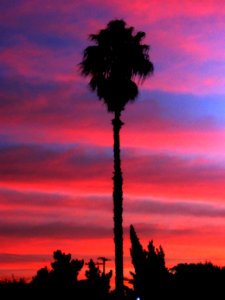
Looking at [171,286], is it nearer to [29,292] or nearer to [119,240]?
[29,292]

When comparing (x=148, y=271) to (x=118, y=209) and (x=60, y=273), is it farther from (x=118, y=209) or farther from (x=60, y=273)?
(x=118, y=209)

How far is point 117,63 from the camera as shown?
41.0 meters

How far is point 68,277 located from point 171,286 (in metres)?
8.05

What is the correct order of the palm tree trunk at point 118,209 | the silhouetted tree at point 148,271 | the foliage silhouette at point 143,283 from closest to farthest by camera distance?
the palm tree trunk at point 118,209 → the foliage silhouette at point 143,283 → the silhouetted tree at point 148,271

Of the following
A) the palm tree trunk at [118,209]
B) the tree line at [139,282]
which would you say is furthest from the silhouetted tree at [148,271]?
the palm tree trunk at [118,209]

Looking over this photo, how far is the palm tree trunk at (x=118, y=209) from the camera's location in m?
37.0

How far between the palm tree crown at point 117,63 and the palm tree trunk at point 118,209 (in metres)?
1.56

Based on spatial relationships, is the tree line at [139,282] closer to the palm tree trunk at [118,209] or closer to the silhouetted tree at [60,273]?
the silhouetted tree at [60,273]

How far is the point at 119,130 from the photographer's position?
131 ft

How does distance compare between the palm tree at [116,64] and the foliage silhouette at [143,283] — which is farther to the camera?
the foliage silhouette at [143,283]

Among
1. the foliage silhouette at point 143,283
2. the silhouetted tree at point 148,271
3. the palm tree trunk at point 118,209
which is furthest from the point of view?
the silhouetted tree at point 148,271

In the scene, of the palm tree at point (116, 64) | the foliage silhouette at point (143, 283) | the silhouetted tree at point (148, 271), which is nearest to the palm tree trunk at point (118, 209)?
the palm tree at point (116, 64)

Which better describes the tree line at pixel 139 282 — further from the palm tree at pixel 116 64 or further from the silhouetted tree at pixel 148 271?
the palm tree at pixel 116 64

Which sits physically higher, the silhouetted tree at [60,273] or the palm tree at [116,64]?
the palm tree at [116,64]
